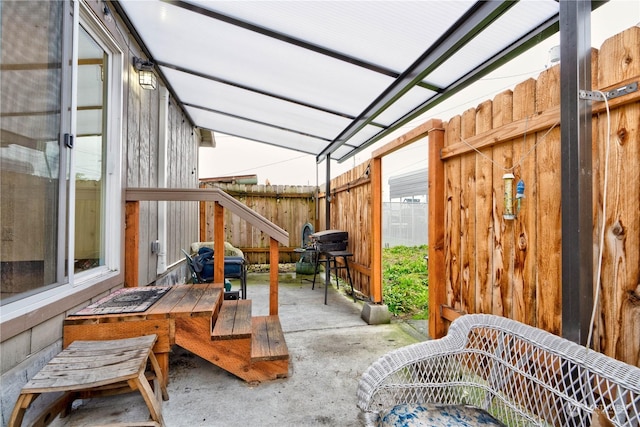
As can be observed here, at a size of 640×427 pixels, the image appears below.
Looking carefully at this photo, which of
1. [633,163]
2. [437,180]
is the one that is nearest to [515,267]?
[633,163]

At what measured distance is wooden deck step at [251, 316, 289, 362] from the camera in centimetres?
213

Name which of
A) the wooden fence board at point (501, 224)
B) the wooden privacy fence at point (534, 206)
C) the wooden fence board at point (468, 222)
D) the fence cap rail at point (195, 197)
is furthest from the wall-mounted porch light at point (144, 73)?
the wooden fence board at point (501, 224)

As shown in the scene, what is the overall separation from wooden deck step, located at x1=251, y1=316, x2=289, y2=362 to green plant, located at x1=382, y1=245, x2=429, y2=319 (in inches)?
70.9

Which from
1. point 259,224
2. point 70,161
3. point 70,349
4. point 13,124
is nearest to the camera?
point 13,124

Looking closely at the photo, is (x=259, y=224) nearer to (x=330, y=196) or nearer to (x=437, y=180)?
(x=437, y=180)

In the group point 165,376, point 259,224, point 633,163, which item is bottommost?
point 165,376

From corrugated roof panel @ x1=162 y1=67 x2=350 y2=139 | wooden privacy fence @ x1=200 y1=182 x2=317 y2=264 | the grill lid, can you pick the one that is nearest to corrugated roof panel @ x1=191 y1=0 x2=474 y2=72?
corrugated roof panel @ x1=162 y1=67 x2=350 y2=139

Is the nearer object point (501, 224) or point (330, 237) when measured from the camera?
point (501, 224)

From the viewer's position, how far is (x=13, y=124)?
142 cm

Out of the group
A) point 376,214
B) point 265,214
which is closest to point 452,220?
point 376,214

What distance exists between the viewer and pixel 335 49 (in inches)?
99.7

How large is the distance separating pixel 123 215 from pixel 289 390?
1995 mm

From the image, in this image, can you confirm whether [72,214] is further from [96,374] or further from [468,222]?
[468,222]

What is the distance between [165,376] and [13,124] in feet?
5.49
